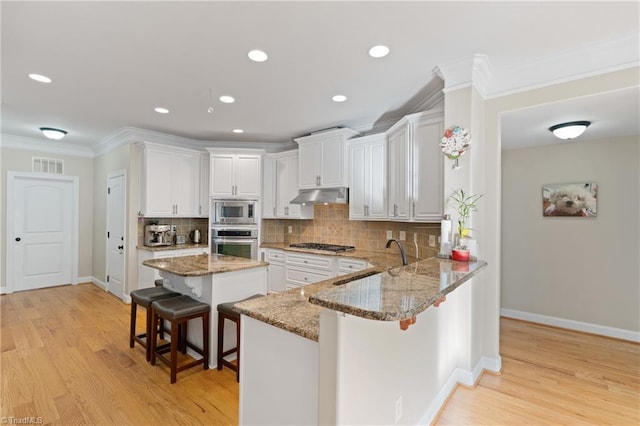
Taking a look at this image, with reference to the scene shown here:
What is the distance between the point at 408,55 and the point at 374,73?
39 cm

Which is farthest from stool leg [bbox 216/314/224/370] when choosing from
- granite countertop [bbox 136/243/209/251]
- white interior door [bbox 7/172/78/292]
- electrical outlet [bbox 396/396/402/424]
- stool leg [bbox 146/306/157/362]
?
white interior door [bbox 7/172/78/292]

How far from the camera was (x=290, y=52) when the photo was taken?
7.73ft

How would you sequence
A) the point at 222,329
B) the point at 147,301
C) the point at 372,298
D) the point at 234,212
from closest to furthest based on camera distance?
the point at 372,298
the point at 222,329
the point at 147,301
the point at 234,212

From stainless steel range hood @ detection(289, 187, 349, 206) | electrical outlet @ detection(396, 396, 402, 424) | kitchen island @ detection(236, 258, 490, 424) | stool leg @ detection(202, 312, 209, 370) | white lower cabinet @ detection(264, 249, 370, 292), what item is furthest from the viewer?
stainless steel range hood @ detection(289, 187, 349, 206)

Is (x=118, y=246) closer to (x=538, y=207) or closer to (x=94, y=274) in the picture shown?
(x=94, y=274)

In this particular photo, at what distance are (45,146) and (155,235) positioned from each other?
280cm

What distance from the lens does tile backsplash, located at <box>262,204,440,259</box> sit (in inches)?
148

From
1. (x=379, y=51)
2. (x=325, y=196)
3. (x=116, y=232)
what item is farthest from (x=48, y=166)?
(x=379, y=51)

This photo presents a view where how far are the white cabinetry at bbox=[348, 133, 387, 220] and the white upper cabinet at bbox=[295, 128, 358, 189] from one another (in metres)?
0.13

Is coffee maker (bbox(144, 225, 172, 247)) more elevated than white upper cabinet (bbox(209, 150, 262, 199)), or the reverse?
white upper cabinet (bbox(209, 150, 262, 199))

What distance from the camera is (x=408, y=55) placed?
7.79 feet

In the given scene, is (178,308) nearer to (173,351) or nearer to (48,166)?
(173,351)

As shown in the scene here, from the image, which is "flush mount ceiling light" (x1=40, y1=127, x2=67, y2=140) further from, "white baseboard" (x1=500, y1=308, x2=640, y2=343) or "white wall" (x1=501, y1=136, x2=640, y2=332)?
"white baseboard" (x1=500, y1=308, x2=640, y2=343)

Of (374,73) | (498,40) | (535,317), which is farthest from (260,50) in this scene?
(535,317)
